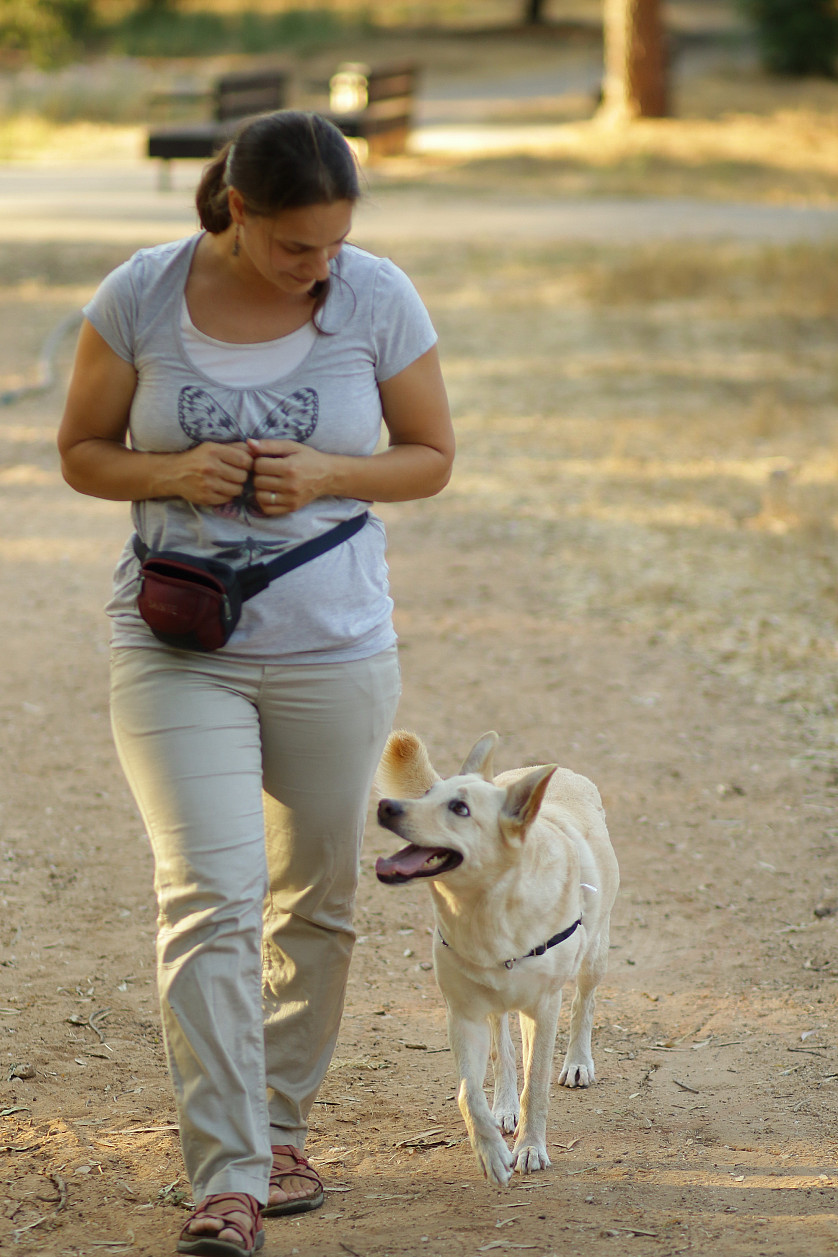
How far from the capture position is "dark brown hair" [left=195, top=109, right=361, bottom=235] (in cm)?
264

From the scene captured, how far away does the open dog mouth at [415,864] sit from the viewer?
3014 mm

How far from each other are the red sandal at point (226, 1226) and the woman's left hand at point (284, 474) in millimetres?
1383

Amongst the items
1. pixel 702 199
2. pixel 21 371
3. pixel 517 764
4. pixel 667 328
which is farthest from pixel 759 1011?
pixel 702 199

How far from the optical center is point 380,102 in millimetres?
23703

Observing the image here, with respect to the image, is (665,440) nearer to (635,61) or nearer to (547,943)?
(547,943)

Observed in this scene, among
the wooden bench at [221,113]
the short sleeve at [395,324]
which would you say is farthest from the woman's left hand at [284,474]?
the wooden bench at [221,113]

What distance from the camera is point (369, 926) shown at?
4801 millimetres

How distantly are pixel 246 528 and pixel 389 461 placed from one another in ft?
1.13

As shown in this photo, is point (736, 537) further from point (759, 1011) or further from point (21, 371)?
point (21, 371)

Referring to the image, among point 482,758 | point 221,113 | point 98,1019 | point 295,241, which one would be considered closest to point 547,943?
point 482,758

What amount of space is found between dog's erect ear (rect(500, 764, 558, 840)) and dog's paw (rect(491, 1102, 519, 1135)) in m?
0.97

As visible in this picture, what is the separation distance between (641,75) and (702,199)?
5.66m

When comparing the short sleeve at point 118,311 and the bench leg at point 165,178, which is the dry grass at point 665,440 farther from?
the bench leg at point 165,178

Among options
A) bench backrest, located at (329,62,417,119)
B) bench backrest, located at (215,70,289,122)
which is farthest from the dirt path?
bench backrest, located at (329,62,417,119)
